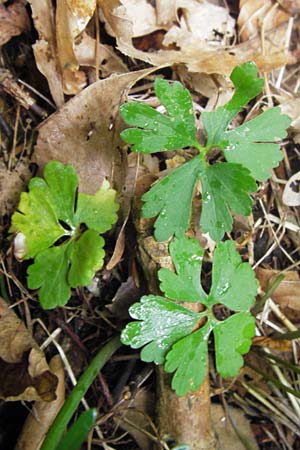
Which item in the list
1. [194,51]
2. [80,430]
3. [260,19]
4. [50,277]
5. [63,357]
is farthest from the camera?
[260,19]

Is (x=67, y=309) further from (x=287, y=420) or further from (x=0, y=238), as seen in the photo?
(x=287, y=420)

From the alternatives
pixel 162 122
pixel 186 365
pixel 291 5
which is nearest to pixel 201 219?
pixel 162 122

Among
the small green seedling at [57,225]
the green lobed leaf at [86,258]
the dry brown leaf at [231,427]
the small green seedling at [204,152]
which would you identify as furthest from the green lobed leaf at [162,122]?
the dry brown leaf at [231,427]

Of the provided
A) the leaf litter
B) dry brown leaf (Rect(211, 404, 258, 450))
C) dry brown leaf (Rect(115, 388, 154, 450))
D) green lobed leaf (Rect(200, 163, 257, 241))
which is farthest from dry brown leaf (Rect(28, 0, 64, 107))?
dry brown leaf (Rect(211, 404, 258, 450))

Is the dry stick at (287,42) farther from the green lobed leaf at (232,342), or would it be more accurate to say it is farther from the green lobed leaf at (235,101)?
the green lobed leaf at (232,342)

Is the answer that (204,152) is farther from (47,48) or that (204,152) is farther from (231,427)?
(231,427)
